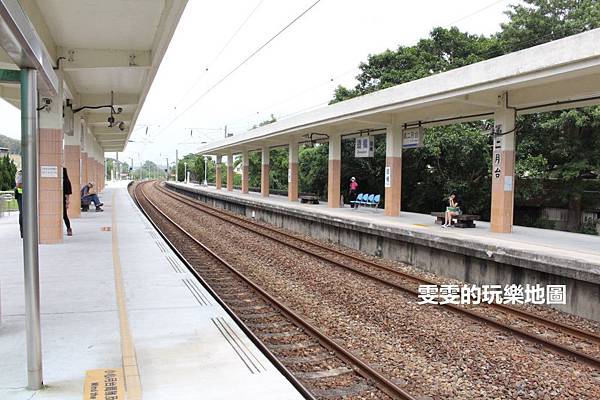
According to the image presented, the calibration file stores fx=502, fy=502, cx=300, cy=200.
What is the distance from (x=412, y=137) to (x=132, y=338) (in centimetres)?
1419

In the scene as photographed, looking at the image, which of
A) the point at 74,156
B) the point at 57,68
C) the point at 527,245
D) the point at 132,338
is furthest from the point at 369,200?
the point at 132,338

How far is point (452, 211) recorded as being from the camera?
14.4m

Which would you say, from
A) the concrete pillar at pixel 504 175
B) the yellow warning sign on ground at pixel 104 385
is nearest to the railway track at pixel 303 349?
the yellow warning sign on ground at pixel 104 385

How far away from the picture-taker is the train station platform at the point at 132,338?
3.98 meters

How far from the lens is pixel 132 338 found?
5152mm

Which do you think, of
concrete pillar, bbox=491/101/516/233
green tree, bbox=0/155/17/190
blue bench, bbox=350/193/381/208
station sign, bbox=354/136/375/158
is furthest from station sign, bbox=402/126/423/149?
green tree, bbox=0/155/17/190

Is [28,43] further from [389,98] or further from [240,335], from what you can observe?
[389,98]

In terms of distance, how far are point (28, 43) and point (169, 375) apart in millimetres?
2769

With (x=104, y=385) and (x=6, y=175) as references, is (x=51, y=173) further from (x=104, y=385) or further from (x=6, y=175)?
(x=6, y=175)

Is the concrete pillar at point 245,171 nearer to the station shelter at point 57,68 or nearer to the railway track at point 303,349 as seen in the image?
the station shelter at point 57,68

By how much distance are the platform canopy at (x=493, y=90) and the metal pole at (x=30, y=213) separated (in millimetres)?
8872

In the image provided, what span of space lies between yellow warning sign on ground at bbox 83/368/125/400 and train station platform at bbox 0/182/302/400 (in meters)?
0.02

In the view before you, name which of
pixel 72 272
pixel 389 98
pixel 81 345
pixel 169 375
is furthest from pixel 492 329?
pixel 389 98

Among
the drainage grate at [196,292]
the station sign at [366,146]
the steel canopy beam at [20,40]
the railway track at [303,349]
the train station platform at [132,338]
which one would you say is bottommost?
the railway track at [303,349]
